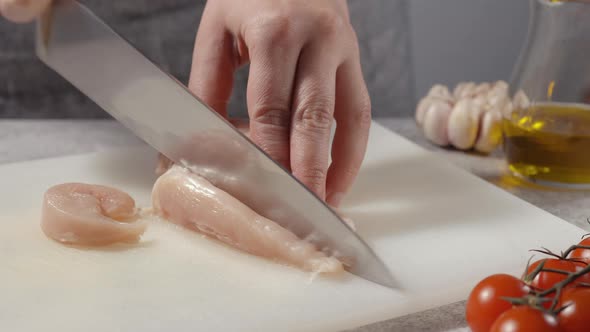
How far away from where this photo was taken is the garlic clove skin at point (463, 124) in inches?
82.1

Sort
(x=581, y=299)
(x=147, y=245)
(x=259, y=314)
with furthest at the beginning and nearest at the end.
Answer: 1. (x=147, y=245)
2. (x=259, y=314)
3. (x=581, y=299)

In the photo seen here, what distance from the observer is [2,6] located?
4.91 ft

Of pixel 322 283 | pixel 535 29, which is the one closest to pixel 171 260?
pixel 322 283

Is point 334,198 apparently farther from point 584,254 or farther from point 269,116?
point 584,254

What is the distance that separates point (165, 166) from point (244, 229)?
42 cm

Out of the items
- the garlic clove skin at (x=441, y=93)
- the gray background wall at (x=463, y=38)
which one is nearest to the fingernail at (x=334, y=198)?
the garlic clove skin at (x=441, y=93)

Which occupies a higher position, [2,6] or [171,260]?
[2,6]

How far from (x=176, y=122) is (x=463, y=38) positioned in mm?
2595

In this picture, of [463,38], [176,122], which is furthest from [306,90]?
[463,38]

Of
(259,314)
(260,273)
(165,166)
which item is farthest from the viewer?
(165,166)

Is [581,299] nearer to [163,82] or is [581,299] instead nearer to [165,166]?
[163,82]

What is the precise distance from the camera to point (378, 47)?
292 cm

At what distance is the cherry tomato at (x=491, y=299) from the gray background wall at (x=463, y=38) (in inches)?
107

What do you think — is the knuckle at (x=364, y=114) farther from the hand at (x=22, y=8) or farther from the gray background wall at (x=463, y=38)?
the gray background wall at (x=463, y=38)
